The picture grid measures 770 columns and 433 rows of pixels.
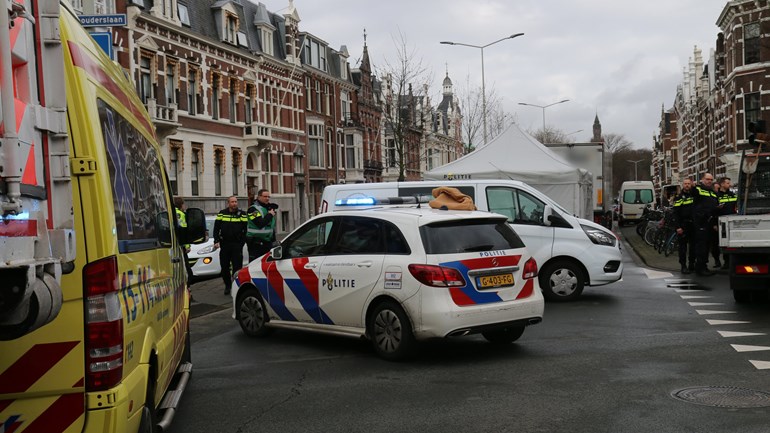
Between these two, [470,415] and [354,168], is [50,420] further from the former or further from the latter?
[354,168]

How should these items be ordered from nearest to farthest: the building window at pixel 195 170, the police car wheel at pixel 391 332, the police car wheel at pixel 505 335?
1. the police car wheel at pixel 391 332
2. the police car wheel at pixel 505 335
3. the building window at pixel 195 170

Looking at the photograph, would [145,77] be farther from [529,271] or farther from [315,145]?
[529,271]

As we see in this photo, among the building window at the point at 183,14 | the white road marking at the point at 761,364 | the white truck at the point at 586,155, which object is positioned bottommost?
the white road marking at the point at 761,364

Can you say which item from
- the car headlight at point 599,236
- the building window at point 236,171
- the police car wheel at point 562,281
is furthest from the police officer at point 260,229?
the building window at point 236,171

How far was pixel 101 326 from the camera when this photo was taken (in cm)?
365

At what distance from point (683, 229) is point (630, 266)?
10.3 ft

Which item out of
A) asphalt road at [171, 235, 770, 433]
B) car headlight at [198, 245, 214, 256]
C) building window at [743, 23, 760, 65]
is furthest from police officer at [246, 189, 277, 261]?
building window at [743, 23, 760, 65]

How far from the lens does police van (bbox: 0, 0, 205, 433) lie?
3.03m

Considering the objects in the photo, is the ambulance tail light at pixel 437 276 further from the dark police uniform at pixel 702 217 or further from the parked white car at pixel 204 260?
the parked white car at pixel 204 260

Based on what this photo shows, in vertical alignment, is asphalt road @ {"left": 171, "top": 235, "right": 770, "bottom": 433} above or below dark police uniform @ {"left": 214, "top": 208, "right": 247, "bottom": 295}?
below

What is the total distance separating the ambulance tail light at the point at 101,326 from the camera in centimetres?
361

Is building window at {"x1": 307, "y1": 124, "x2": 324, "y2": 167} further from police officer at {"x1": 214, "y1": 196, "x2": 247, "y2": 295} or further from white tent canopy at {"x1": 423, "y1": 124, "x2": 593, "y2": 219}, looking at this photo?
police officer at {"x1": 214, "y1": 196, "x2": 247, "y2": 295}

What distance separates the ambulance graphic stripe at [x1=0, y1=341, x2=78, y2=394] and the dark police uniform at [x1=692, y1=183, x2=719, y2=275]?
14524mm

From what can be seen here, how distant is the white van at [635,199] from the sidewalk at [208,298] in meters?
35.5
